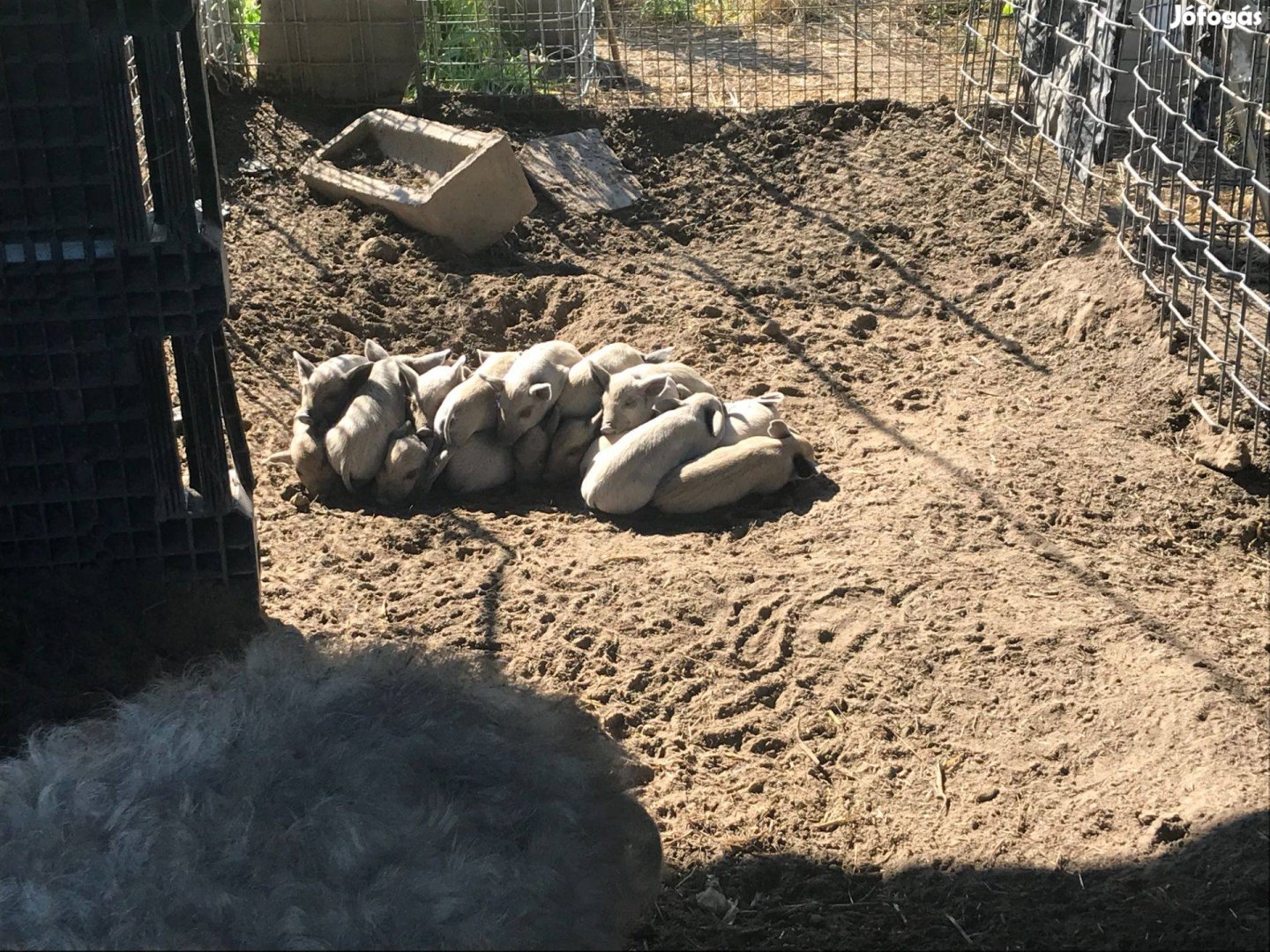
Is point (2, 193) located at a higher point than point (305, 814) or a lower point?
higher

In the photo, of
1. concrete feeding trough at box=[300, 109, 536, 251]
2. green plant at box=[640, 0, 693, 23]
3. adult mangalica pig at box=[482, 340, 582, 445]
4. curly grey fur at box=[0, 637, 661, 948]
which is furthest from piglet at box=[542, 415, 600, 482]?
green plant at box=[640, 0, 693, 23]

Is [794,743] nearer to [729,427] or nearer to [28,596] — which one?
[729,427]

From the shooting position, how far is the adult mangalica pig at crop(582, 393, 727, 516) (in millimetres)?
5719

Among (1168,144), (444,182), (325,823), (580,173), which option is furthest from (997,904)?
(580,173)

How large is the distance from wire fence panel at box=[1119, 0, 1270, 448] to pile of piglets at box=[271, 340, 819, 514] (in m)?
1.71

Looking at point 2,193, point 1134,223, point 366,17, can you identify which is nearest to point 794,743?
point 2,193

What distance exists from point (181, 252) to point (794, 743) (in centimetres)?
234

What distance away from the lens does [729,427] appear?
5.99 metres

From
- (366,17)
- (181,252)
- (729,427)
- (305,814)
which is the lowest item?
(729,427)

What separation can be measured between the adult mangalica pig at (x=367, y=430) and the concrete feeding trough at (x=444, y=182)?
2.20 metres

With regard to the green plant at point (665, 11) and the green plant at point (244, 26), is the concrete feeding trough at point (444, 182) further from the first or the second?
the green plant at point (665, 11)

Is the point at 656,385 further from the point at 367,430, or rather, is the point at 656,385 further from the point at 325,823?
the point at 325,823

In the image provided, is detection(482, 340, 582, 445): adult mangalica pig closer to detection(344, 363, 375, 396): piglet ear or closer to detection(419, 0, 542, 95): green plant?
detection(344, 363, 375, 396): piglet ear

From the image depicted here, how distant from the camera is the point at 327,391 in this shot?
6.09 m
